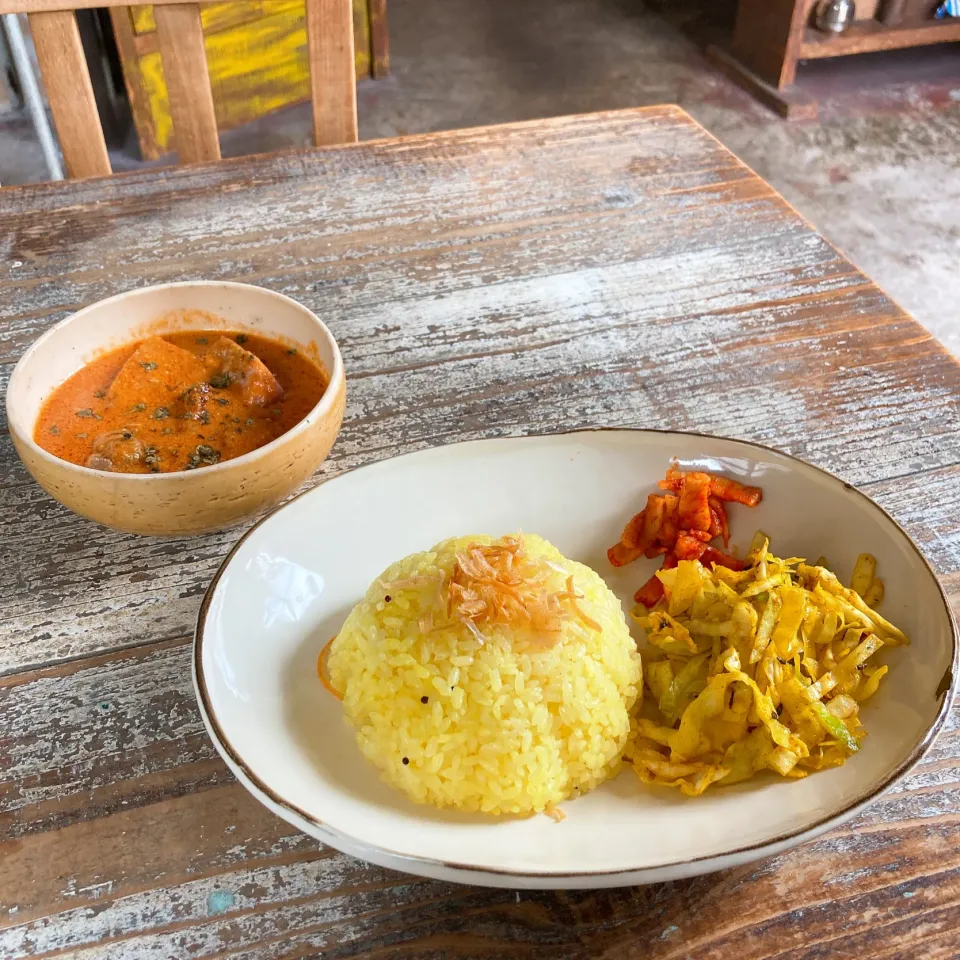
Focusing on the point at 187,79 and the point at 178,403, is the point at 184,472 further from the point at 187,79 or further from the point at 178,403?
the point at 187,79

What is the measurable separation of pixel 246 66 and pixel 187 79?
2.53 meters

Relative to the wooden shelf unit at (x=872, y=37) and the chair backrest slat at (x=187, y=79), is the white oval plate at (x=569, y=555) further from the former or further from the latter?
the wooden shelf unit at (x=872, y=37)

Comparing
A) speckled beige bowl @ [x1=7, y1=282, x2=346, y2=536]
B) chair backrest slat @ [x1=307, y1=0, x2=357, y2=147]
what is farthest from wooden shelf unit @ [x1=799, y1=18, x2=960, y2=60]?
speckled beige bowl @ [x1=7, y1=282, x2=346, y2=536]

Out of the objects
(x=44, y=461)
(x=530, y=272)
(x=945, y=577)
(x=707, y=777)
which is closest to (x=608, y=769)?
(x=707, y=777)

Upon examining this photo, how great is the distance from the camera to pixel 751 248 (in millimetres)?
1682

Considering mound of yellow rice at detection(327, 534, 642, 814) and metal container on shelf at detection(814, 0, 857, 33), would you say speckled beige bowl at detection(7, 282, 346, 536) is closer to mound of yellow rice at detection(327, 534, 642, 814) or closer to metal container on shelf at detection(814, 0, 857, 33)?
mound of yellow rice at detection(327, 534, 642, 814)

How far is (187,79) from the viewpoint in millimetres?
1887

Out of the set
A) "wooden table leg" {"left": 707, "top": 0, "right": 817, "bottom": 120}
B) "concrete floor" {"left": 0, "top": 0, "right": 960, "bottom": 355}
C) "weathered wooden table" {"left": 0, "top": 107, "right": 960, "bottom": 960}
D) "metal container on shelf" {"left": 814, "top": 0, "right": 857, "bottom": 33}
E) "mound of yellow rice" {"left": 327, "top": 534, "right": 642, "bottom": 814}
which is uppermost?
"mound of yellow rice" {"left": 327, "top": 534, "right": 642, "bottom": 814}

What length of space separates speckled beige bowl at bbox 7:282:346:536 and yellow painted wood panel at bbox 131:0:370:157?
9.33 feet

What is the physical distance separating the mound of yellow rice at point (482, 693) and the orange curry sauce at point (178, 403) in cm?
33

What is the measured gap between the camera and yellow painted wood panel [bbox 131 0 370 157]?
12.6 feet

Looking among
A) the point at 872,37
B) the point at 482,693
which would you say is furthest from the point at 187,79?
the point at 872,37

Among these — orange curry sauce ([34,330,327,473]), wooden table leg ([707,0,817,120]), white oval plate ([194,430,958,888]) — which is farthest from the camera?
Result: wooden table leg ([707,0,817,120])

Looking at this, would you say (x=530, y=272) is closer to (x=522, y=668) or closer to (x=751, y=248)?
(x=751, y=248)
